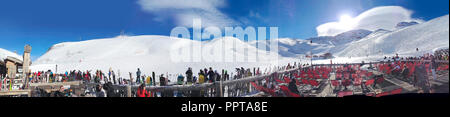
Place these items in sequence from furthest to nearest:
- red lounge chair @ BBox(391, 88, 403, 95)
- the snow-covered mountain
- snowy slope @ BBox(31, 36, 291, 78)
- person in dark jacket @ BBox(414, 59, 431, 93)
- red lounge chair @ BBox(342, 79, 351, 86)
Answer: snowy slope @ BBox(31, 36, 291, 78) → red lounge chair @ BBox(342, 79, 351, 86) → the snow-covered mountain → red lounge chair @ BBox(391, 88, 403, 95) → person in dark jacket @ BBox(414, 59, 431, 93)

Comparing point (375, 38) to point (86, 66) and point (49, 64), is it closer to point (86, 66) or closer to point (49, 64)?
point (86, 66)

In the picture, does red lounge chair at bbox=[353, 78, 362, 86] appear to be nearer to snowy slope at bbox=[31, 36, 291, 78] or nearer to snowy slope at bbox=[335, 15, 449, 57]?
snowy slope at bbox=[335, 15, 449, 57]

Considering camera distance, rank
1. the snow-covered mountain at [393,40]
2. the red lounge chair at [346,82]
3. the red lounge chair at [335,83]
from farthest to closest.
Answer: the red lounge chair at [335,83]
the red lounge chair at [346,82]
the snow-covered mountain at [393,40]

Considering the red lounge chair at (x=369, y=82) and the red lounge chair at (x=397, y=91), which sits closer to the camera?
the red lounge chair at (x=397, y=91)

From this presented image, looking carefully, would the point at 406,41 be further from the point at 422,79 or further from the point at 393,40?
the point at 422,79

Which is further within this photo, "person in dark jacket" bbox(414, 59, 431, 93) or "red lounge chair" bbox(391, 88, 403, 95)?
"red lounge chair" bbox(391, 88, 403, 95)

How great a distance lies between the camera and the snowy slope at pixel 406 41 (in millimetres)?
4878

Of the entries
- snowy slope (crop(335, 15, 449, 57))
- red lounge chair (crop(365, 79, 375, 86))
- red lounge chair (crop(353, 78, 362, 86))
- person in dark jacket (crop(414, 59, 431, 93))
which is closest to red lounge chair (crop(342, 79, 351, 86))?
red lounge chair (crop(353, 78, 362, 86))

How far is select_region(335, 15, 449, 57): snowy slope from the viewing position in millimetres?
4878

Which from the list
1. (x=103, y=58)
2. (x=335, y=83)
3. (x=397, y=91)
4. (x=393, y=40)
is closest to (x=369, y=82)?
(x=335, y=83)

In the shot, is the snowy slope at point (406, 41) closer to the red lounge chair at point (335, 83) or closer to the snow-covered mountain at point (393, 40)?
the snow-covered mountain at point (393, 40)

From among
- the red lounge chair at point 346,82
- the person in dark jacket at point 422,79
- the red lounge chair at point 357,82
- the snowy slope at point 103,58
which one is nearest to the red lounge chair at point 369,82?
the red lounge chair at point 357,82
